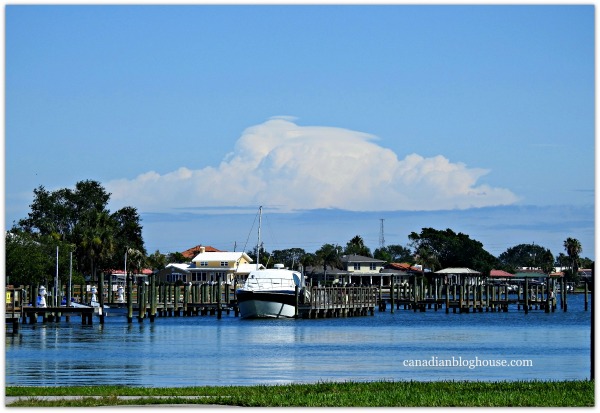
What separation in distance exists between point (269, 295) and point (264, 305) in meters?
0.96

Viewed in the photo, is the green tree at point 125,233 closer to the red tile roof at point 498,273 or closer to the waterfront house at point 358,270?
the waterfront house at point 358,270

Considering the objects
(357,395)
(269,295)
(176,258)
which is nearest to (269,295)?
(269,295)

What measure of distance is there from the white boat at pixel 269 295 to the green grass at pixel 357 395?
2132 inches

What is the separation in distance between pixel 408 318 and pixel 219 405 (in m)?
66.6

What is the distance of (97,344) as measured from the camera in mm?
49062

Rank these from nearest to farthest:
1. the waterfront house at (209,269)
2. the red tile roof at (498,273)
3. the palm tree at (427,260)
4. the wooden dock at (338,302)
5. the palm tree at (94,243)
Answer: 1. the wooden dock at (338,302)
2. the palm tree at (94,243)
3. the waterfront house at (209,269)
4. the palm tree at (427,260)
5. the red tile roof at (498,273)

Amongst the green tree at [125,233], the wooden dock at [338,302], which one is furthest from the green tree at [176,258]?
the wooden dock at [338,302]

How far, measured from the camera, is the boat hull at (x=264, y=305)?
76.7 meters

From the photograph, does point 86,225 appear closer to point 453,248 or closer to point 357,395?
point 453,248

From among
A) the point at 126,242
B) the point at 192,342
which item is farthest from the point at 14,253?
the point at 126,242

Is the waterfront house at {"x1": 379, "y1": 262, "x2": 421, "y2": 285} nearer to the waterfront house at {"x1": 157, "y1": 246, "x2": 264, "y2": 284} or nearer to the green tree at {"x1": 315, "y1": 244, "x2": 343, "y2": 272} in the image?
the green tree at {"x1": 315, "y1": 244, "x2": 343, "y2": 272}

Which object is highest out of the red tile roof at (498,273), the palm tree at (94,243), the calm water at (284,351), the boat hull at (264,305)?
the palm tree at (94,243)

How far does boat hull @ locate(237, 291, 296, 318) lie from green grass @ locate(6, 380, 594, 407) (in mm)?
54088

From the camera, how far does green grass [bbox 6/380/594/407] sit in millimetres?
18844
